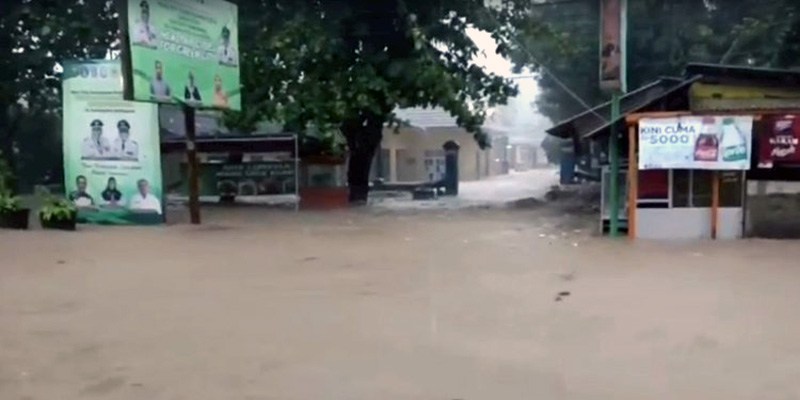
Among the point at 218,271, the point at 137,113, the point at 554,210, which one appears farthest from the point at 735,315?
the point at 554,210

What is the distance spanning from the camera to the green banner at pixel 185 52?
45.7 feet

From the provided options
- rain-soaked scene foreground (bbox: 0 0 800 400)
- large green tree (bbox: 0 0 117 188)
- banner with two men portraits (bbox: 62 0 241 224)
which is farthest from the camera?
large green tree (bbox: 0 0 117 188)

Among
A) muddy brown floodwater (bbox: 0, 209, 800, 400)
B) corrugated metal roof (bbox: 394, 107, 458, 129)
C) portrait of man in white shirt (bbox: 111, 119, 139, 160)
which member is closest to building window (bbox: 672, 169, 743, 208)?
muddy brown floodwater (bbox: 0, 209, 800, 400)

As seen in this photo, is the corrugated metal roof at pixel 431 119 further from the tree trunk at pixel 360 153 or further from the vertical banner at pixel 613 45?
the vertical banner at pixel 613 45

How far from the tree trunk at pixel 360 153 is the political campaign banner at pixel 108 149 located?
8130 mm

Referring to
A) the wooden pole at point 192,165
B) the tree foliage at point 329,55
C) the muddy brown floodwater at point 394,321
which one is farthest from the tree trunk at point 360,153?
the muddy brown floodwater at point 394,321

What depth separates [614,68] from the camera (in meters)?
14.8

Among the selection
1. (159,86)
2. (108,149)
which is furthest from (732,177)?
(108,149)

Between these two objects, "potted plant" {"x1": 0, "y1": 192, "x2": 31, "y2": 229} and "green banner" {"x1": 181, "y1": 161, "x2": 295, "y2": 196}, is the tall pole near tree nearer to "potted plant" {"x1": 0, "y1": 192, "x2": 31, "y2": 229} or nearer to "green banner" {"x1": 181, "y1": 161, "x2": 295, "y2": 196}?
"potted plant" {"x1": 0, "y1": 192, "x2": 31, "y2": 229}

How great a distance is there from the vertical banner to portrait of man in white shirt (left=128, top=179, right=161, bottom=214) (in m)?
7.85

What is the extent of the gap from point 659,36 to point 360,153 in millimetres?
9521

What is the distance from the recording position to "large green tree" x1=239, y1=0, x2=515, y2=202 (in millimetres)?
19469

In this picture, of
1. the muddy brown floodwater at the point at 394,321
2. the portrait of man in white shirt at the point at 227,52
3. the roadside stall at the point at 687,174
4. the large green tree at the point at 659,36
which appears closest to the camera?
the muddy brown floodwater at the point at 394,321

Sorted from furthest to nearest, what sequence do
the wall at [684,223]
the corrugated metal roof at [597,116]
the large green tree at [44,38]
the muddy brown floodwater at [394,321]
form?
1. the large green tree at [44,38]
2. the corrugated metal roof at [597,116]
3. the wall at [684,223]
4. the muddy brown floodwater at [394,321]
